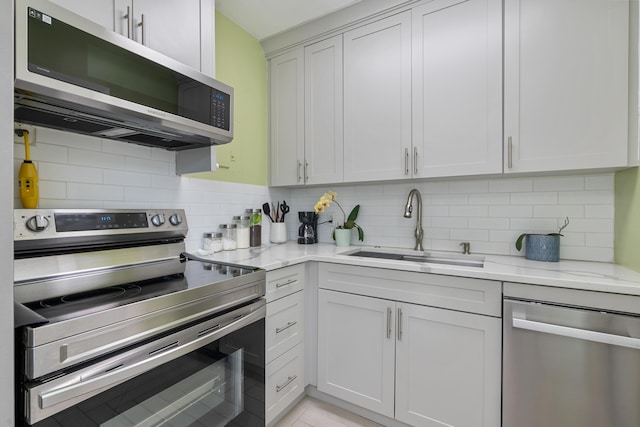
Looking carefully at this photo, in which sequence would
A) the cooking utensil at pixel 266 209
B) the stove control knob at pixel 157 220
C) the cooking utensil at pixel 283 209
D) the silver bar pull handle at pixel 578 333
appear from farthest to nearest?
the cooking utensil at pixel 283 209 → the cooking utensil at pixel 266 209 → the stove control knob at pixel 157 220 → the silver bar pull handle at pixel 578 333

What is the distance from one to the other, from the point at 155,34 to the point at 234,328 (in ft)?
4.27

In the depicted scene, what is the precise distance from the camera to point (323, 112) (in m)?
2.18

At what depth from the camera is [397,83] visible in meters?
1.89

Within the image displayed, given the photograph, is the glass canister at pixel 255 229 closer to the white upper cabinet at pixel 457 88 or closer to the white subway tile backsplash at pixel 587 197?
the white upper cabinet at pixel 457 88

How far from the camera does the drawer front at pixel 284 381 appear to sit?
155 centimetres

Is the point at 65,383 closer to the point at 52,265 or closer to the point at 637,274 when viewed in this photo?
the point at 52,265

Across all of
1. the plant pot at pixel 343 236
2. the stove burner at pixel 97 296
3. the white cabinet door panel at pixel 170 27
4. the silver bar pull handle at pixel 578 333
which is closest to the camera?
the stove burner at pixel 97 296

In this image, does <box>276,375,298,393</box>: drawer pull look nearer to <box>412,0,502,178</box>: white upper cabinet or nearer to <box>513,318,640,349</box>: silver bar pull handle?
<box>513,318,640,349</box>: silver bar pull handle

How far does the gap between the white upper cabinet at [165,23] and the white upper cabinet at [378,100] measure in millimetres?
955

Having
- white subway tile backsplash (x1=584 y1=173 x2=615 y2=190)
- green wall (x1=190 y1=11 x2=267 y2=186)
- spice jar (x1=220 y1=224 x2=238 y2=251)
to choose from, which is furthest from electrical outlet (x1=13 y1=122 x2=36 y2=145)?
white subway tile backsplash (x1=584 y1=173 x2=615 y2=190)

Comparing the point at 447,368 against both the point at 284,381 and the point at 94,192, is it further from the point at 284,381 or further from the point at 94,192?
the point at 94,192

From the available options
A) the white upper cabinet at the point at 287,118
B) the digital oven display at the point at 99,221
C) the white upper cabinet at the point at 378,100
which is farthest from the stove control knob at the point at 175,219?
the white upper cabinet at the point at 378,100

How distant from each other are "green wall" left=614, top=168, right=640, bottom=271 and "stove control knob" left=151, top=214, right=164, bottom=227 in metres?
2.23

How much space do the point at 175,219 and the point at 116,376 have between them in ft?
2.72
